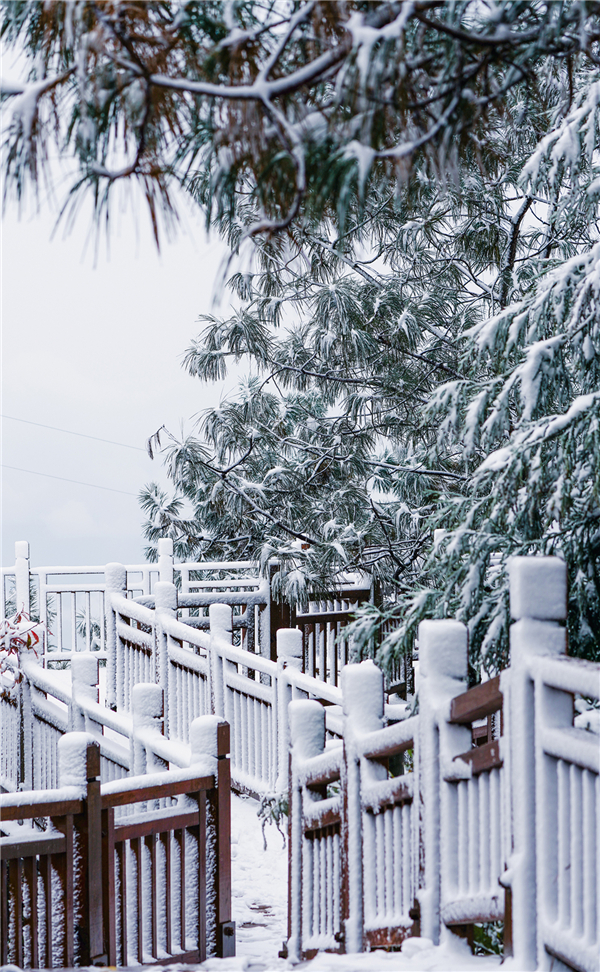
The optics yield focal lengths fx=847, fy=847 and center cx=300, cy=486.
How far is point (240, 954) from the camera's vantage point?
442cm

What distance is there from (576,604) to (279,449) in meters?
7.79

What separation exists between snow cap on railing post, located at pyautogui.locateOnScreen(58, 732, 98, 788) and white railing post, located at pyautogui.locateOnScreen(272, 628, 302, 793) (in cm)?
216

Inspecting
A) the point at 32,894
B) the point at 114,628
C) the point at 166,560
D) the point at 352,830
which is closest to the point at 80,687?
the point at 114,628

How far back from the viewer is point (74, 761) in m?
3.71

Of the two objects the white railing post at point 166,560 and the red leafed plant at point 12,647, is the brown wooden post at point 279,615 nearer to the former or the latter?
the white railing post at point 166,560

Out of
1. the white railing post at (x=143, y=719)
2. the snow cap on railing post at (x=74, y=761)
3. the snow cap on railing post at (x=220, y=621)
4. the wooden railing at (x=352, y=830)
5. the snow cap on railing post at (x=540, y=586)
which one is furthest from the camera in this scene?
the snow cap on railing post at (x=220, y=621)

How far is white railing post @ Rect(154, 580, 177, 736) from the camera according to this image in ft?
22.6

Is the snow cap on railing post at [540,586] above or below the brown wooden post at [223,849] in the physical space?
above

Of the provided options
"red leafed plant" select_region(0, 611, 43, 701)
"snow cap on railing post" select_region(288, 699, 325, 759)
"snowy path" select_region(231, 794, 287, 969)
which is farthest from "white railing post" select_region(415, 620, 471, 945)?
"red leafed plant" select_region(0, 611, 43, 701)

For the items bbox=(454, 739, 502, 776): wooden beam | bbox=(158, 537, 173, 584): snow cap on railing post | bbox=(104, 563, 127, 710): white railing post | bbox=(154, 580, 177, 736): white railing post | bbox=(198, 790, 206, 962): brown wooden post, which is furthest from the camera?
bbox=(158, 537, 173, 584): snow cap on railing post

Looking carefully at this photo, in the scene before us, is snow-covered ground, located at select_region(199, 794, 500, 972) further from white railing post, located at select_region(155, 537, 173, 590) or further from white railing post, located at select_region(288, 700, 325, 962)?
white railing post, located at select_region(155, 537, 173, 590)

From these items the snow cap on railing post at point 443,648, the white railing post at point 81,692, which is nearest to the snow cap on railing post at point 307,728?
the snow cap on railing post at point 443,648

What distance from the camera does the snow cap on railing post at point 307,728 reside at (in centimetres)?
382

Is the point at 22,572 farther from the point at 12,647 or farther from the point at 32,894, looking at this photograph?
the point at 32,894
